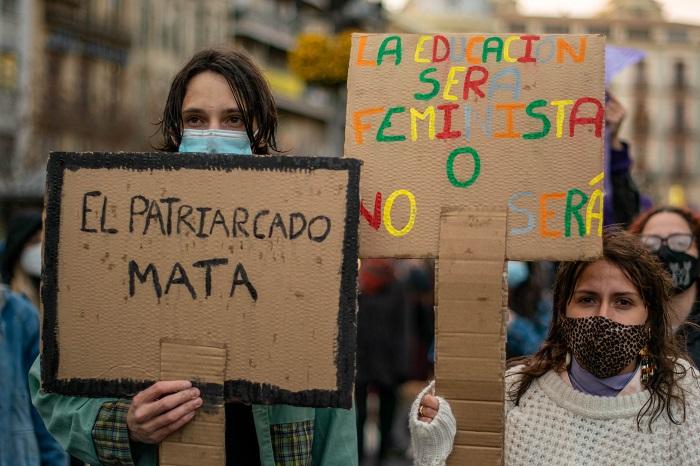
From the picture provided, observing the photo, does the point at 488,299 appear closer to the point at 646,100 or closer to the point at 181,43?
the point at 181,43

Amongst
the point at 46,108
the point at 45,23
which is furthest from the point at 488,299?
the point at 45,23

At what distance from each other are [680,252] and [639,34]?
88953 millimetres

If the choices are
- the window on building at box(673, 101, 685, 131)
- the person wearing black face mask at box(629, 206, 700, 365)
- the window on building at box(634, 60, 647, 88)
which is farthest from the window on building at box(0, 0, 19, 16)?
the window on building at box(673, 101, 685, 131)

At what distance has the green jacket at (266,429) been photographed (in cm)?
285

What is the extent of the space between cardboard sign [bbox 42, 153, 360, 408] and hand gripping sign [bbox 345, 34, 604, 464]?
0.24 metres

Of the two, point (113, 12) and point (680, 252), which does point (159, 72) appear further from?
point (680, 252)

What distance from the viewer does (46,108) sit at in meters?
29.9

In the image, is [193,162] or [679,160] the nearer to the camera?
[193,162]

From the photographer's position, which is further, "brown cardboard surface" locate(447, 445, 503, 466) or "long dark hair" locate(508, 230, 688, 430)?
"long dark hair" locate(508, 230, 688, 430)

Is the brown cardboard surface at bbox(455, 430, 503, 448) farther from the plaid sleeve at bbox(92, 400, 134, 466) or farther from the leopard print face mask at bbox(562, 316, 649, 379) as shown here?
the plaid sleeve at bbox(92, 400, 134, 466)

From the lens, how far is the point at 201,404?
109 inches

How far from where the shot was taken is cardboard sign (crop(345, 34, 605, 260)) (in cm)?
299

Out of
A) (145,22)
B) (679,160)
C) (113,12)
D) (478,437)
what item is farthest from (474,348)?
(679,160)

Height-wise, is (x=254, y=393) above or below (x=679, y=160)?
below
